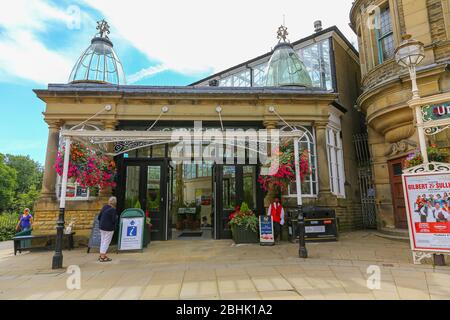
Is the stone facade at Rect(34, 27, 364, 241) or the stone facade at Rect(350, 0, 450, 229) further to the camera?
the stone facade at Rect(34, 27, 364, 241)

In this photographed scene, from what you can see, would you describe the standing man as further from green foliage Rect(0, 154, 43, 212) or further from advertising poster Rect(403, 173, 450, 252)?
green foliage Rect(0, 154, 43, 212)

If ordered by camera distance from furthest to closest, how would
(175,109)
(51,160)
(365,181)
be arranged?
(365,181), (175,109), (51,160)

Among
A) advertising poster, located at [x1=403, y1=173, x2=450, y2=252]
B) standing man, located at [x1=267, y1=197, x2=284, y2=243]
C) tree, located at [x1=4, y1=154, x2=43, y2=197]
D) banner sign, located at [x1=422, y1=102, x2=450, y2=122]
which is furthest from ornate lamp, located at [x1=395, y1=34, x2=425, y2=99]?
tree, located at [x1=4, y1=154, x2=43, y2=197]

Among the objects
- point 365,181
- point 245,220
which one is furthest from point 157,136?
point 365,181

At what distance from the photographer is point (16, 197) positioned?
4088cm

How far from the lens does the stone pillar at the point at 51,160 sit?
8.41 m

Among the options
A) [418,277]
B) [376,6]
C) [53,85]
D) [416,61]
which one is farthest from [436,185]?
[53,85]

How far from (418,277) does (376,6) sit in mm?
9697

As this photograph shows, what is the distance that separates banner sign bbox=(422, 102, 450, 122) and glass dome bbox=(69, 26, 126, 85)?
10.5 m

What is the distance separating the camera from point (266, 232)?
781cm

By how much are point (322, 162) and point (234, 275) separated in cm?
595

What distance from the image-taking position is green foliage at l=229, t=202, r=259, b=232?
26.4ft

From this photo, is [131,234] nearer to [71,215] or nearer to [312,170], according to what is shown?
[71,215]
